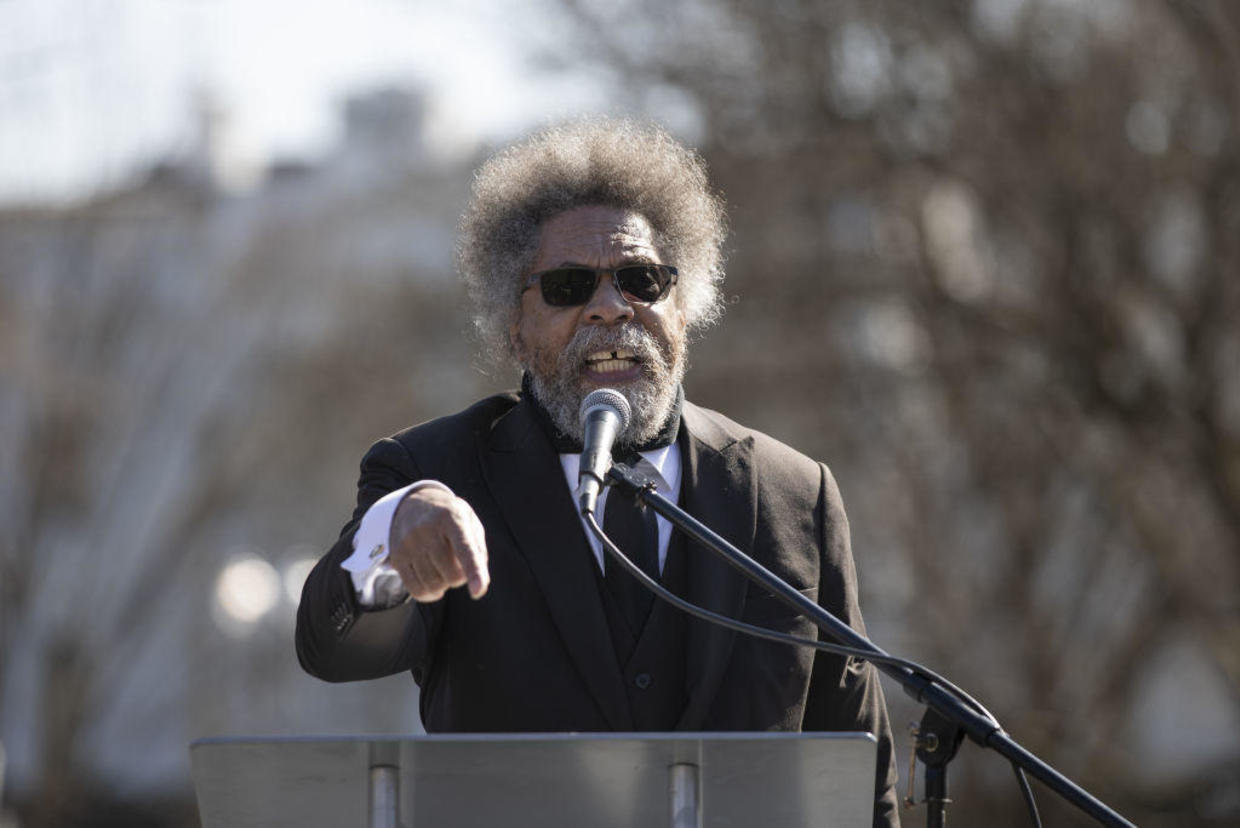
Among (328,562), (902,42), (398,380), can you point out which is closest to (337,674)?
(328,562)

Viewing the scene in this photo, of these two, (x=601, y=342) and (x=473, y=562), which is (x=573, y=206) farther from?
(x=473, y=562)

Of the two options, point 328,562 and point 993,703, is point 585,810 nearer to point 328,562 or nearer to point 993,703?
point 328,562

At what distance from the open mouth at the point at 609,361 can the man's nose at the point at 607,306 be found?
66mm

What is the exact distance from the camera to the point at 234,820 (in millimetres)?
2908

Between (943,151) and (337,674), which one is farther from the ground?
(943,151)

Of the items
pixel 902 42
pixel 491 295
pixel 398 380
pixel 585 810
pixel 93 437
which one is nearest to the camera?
pixel 585 810

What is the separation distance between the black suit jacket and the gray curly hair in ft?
1.09

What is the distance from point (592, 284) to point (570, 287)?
49 millimetres

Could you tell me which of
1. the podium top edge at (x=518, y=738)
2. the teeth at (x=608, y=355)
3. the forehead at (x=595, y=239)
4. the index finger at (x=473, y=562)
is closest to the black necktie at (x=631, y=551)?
the teeth at (x=608, y=355)

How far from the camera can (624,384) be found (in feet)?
13.2

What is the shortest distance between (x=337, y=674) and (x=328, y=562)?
25 centimetres

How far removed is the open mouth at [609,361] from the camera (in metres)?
4.02

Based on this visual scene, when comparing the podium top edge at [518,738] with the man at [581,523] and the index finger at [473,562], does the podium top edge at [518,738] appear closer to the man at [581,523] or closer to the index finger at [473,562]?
the index finger at [473,562]

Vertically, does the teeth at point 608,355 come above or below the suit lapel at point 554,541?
above
